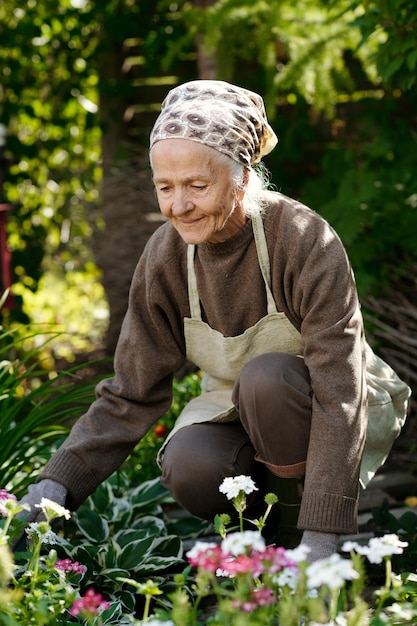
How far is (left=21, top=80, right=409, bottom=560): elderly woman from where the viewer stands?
1889 mm

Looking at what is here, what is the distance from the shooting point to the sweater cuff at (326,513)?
184 centimetres

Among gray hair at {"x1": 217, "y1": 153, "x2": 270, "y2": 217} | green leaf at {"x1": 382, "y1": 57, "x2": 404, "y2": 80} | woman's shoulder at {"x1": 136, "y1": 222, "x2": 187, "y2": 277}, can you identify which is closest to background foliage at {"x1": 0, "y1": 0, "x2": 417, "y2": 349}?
green leaf at {"x1": 382, "y1": 57, "x2": 404, "y2": 80}

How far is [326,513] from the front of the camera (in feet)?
6.03

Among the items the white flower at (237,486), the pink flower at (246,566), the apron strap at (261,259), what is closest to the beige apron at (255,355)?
the apron strap at (261,259)

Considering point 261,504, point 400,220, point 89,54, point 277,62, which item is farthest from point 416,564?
point 89,54

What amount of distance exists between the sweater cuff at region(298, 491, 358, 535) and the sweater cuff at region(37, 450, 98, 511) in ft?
1.79

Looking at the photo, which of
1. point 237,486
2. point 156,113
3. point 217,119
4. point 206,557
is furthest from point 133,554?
point 156,113

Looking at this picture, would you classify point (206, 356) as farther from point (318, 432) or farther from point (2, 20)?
point (2, 20)

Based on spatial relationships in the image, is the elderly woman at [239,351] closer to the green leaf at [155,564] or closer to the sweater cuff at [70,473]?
the sweater cuff at [70,473]

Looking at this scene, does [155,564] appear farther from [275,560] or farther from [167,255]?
[275,560]

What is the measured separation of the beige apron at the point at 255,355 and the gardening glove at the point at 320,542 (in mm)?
272

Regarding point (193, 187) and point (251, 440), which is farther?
point (251, 440)

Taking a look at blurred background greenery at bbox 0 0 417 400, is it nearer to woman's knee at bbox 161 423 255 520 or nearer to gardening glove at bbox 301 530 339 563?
woman's knee at bbox 161 423 255 520

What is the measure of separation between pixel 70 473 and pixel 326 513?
0.61m
